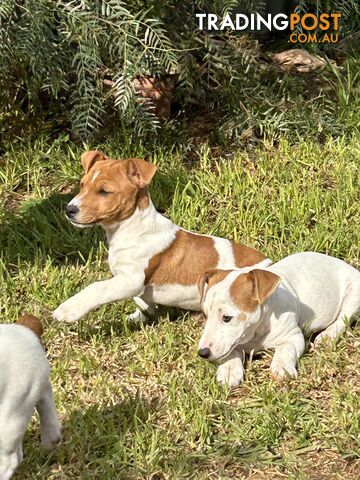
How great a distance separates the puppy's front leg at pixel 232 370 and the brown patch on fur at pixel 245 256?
2.20 ft

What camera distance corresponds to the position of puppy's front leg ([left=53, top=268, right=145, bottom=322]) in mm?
5570

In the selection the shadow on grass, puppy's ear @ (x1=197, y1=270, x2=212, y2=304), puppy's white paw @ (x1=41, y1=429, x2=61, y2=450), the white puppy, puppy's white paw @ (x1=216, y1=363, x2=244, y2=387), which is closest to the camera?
the white puppy

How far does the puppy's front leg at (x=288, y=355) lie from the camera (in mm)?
5297

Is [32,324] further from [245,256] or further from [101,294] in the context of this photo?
[245,256]

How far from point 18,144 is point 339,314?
3.13 metres

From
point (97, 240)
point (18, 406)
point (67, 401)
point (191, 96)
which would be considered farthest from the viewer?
point (191, 96)

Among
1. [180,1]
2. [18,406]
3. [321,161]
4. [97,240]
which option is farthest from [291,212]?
[18,406]

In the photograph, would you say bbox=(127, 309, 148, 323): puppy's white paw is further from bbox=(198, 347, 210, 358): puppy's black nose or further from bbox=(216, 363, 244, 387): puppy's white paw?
bbox=(198, 347, 210, 358): puppy's black nose

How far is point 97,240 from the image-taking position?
6773mm

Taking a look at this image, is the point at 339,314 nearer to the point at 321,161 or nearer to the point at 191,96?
the point at 321,161

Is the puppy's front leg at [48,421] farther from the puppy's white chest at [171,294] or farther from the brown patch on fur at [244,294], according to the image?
the puppy's white chest at [171,294]

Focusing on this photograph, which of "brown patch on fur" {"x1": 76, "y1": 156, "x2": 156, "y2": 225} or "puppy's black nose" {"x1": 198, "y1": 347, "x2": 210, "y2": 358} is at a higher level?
"brown patch on fur" {"x1": 76, "y1": 156, "x2": 156, "y2": 225}

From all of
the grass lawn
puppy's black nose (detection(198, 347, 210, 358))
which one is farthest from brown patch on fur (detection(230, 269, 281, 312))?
the grass lawn

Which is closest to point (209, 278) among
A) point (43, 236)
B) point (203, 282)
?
point (203, 282)
